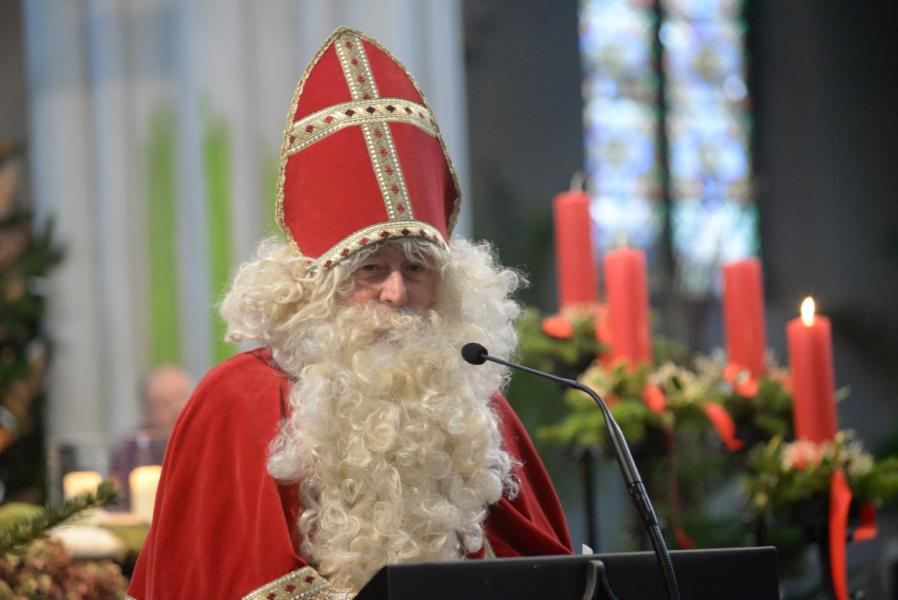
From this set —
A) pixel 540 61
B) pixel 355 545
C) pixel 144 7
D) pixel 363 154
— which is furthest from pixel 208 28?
pixel 355 545

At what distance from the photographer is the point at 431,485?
8.71 feet

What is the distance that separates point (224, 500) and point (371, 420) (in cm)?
32

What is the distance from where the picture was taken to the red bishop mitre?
105 inches

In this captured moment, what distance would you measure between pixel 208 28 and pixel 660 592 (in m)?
4.32

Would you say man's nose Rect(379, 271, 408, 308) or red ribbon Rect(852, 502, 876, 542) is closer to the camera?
man's nose Rect(379, 271, 408, 308)

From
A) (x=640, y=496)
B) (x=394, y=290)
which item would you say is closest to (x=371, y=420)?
(x=394, y=290)

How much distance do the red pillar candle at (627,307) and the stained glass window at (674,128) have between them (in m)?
4.07

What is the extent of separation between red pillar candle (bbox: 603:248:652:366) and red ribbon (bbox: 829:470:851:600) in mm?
582

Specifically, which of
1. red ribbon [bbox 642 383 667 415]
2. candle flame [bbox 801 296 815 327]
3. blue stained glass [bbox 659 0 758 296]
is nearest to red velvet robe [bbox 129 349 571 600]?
red ribbon [bbox 642 383 667 415]

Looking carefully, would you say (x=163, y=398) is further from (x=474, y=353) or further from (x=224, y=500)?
(x=474, y=353)

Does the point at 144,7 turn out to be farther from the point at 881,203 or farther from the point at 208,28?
the point at 881,203

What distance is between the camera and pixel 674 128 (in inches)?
324

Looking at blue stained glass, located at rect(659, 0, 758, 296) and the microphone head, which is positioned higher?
blue stained glass, located at rect(659, 0, 758, 296)

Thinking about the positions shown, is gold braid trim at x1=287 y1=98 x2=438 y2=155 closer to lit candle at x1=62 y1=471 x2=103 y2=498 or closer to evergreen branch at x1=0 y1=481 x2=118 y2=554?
evergreen branch at x1=0 y1=481 x2=118 y2=554
